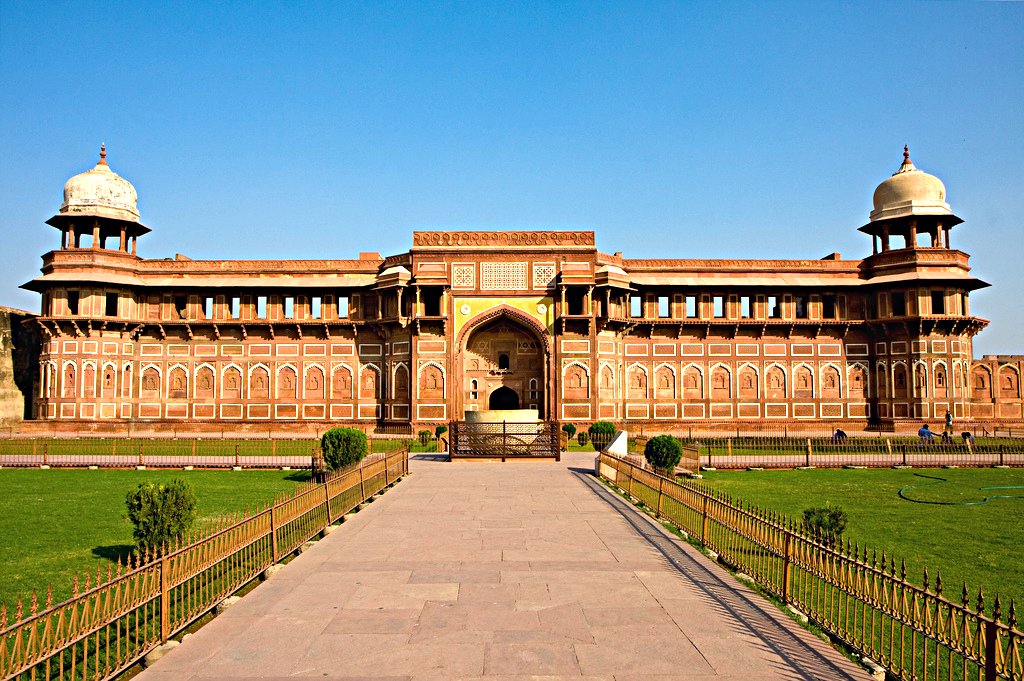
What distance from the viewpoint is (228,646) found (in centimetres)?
511

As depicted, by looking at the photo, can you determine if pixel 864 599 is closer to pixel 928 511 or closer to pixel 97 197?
pixel 928 511

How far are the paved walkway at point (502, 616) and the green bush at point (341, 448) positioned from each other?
6065 mm

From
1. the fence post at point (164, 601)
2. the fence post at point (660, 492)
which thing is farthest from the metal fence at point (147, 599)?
the fence post at point (660, 492)

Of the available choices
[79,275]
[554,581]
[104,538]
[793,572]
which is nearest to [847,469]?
[793,572]

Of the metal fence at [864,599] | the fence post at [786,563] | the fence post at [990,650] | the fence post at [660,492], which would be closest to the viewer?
the fence post at [990,650]

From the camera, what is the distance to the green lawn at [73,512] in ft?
25.1

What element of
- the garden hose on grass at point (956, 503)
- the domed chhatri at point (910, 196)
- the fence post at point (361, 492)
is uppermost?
the domed chhatri at point (910, 196)

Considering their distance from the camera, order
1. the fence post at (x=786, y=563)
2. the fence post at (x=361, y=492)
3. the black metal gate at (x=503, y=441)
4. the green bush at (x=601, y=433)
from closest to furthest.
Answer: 1. the fence post at (x=786, y=563)
2. the fence post at (x=361, y=492)
3. the black metal gate at (x=503, y=441)
4. the green bush at (x=601, y=433)

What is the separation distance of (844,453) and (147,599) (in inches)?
785

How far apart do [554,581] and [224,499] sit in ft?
27.6

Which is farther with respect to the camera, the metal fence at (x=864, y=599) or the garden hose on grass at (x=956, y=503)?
the garden hose on grass at (x=956, y=503)

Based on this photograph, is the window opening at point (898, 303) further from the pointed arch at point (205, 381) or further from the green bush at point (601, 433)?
the pointed arch at point (205, 381)

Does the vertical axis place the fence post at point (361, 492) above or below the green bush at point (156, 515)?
below

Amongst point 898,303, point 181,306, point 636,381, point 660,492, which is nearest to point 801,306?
point 898,303
